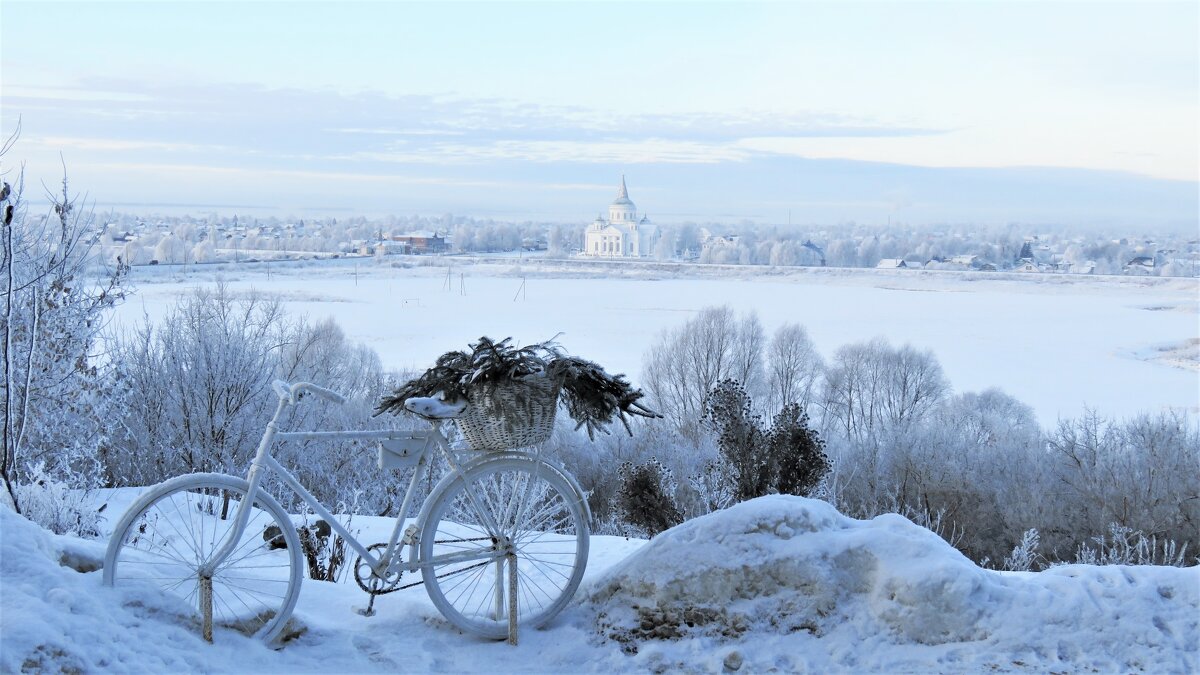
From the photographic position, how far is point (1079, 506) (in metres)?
27.7

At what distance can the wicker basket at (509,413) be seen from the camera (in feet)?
12.6

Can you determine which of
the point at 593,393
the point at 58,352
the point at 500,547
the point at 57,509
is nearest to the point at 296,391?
the point at 500,547

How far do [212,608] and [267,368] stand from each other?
1652cm

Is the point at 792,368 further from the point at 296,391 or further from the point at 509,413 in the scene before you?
the point at 296,391

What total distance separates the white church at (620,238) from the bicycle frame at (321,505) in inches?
3431

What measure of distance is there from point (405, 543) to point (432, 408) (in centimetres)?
57

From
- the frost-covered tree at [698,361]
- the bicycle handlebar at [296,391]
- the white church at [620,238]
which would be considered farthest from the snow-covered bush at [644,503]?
the white church at [620,238]

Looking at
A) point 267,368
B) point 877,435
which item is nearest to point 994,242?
point 877,435

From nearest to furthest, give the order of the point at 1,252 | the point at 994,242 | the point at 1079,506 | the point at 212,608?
the point at 212,608 < the point at 1,252 < the point at 1079,506 < the point at 994,242

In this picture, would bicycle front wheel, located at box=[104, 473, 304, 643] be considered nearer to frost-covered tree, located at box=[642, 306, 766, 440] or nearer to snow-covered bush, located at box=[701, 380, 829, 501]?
snow-covered bush, located at box=[701, 380, 829, 501]

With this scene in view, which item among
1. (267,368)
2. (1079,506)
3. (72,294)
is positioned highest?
(72,294)

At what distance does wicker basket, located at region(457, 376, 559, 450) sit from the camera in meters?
3.86

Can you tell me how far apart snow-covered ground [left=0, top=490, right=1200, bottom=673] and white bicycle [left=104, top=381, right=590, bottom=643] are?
A: 0.37 ft

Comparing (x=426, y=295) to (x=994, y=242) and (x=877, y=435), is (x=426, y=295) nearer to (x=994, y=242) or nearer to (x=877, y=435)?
(x=877, y=435)
